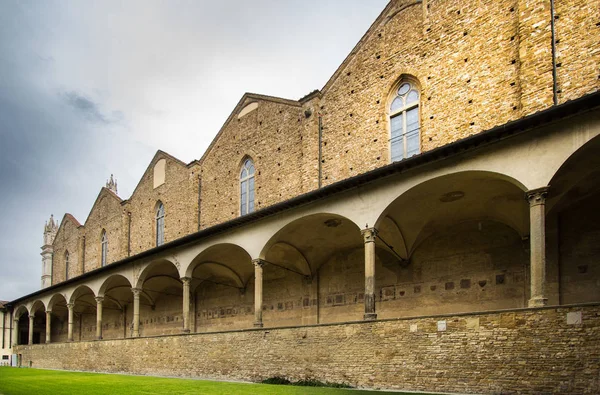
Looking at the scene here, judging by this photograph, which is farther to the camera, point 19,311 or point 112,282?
point 19,311

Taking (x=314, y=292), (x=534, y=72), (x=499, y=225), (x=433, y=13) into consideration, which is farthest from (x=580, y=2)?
(x=314, y=292)

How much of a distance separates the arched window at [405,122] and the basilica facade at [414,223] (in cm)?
7

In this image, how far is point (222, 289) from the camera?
908 inches

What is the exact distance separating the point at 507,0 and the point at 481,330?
9.41 metres

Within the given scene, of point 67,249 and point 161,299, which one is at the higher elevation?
point 67,249

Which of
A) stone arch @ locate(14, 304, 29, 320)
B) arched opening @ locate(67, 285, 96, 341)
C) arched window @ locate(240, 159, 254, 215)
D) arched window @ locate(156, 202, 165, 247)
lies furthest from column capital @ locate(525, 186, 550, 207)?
stone arch @ locate(14, 304, 29, 320)

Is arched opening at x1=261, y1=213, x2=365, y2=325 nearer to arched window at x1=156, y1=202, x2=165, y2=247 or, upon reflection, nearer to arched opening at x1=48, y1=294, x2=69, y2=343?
arched window at x1=156, y1=202, x2=165, y2=247

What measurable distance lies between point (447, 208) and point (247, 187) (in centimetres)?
1059

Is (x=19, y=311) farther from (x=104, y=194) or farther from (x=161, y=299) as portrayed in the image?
(x=161, y=299)

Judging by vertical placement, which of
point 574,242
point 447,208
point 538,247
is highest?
point 447,208

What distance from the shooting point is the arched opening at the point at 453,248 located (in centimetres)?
1305

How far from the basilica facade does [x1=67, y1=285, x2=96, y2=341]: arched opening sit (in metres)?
7.11

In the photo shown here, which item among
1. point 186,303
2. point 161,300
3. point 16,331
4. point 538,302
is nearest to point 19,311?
point 16,331

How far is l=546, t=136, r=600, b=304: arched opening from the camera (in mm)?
11992
